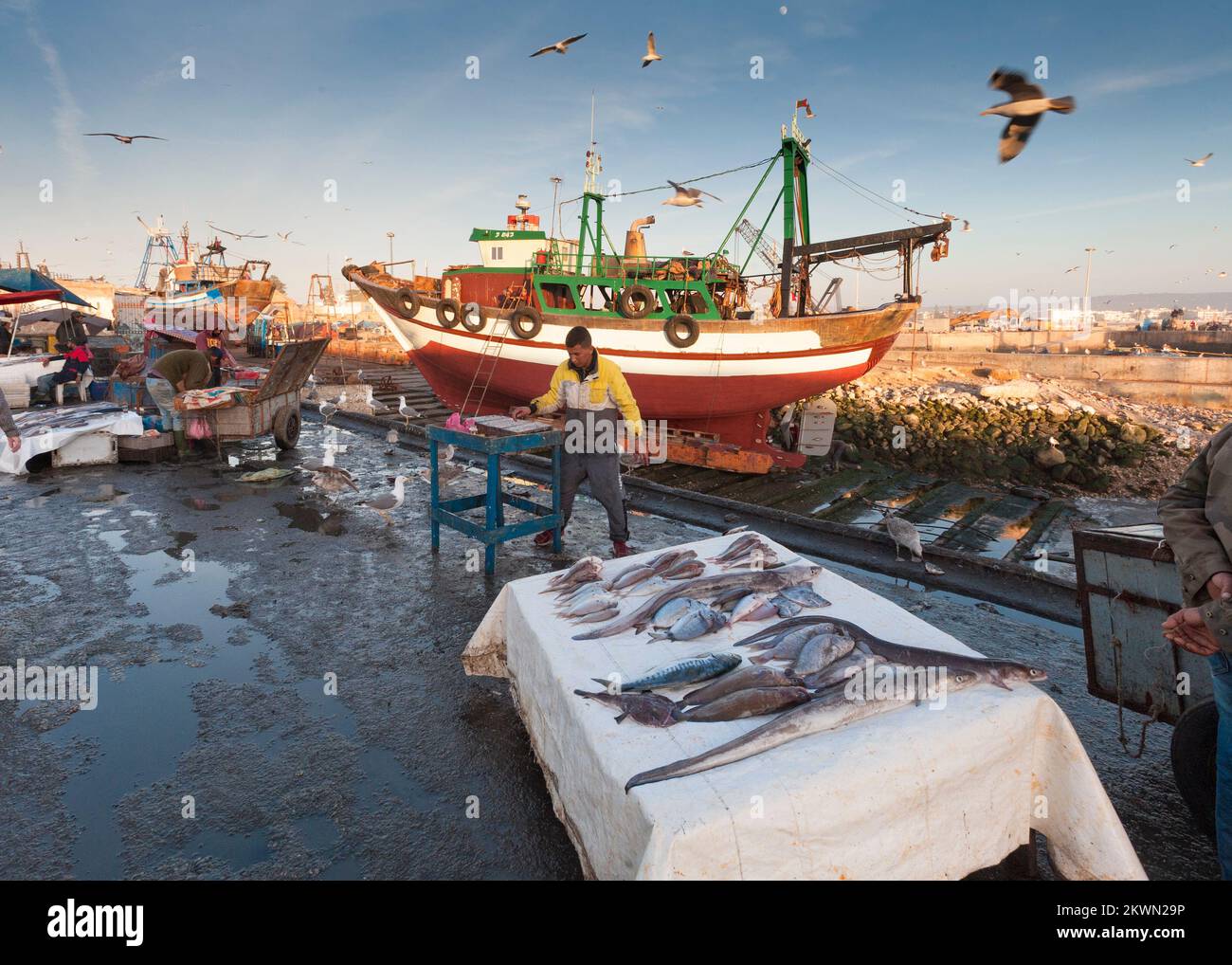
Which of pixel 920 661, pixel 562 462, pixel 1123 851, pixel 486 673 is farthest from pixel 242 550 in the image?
pixel 1123 851

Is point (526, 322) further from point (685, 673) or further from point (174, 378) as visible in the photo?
point (685, 673)

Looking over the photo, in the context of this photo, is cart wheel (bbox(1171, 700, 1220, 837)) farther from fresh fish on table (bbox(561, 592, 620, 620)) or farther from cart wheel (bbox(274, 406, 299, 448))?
cart wheel (bbox(274, 406, 299, 448))

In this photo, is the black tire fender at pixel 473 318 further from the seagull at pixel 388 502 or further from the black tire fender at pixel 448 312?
the seagull at pixel 388 502

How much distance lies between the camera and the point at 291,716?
3.68 metres

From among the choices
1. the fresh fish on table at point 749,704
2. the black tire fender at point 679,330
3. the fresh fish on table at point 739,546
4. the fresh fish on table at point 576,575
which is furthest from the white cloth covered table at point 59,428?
the fresh fish on table at point 749,704

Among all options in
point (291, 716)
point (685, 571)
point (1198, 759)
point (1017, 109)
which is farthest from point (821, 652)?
point (1017, 109)

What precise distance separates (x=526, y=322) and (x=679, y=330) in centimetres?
315

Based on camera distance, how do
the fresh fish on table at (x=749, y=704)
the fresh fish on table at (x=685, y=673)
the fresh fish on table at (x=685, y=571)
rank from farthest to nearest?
the fresh fish on table at (x=685, y=571) → the fresh fish on table at (x=685, y=673) → the fresh fish on table at (x=749, y=704)

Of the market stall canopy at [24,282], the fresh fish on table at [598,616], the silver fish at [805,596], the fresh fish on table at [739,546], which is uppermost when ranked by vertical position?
the market stall canopy at [24,282]

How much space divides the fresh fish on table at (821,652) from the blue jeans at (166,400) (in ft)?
34.0

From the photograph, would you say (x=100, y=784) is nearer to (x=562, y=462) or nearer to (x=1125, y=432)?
(x=562, y=462)

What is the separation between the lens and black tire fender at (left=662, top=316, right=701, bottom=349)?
13039 millimetres

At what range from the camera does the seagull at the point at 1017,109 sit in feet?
19.9

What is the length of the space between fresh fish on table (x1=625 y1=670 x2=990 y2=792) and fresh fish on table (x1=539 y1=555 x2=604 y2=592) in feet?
5.27
